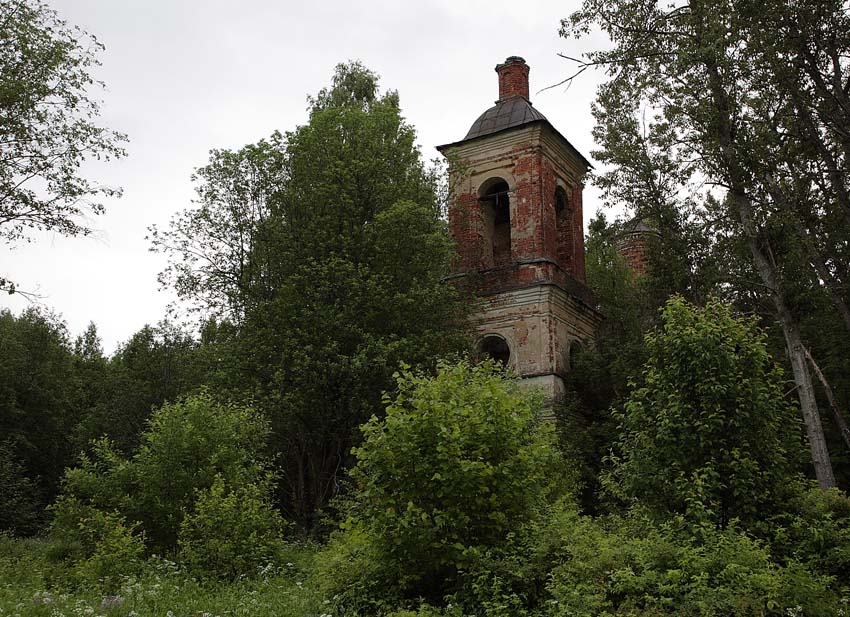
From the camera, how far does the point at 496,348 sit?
910 inches

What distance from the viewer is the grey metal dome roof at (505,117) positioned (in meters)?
23.4

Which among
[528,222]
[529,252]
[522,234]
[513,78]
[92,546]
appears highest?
[513,78]

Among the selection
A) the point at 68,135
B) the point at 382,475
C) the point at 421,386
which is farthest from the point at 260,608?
the point at 68,135

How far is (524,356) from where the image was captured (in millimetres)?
21203

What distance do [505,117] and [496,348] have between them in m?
6.84

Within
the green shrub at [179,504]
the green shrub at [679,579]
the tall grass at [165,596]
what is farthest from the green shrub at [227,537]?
the green shrub at [679,579]

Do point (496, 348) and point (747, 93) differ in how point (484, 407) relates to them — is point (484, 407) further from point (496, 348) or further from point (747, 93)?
point (496, 348)

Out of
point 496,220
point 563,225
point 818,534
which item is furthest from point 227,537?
point 563,225

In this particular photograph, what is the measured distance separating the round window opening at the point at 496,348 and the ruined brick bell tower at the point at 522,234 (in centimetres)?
3

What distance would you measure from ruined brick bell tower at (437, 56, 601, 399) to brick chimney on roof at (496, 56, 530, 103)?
0.03 meters

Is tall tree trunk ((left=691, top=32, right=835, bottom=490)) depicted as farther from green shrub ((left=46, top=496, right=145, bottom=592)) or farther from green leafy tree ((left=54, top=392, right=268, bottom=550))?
green shrub ((left=46, top=496, right=145, bottom=592))

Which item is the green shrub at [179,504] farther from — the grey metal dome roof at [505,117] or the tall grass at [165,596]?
the grey metal dome roof at [505,117]

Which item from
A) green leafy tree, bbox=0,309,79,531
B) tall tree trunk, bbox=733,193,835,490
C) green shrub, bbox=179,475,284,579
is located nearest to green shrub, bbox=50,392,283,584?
green shrub, bbox=179,475,284,579

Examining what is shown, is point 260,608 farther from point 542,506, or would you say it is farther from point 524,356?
point 524,356
